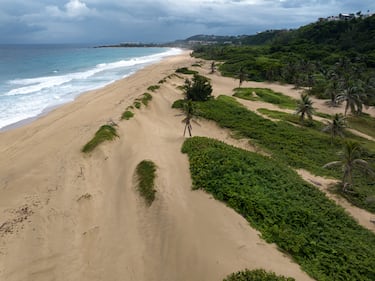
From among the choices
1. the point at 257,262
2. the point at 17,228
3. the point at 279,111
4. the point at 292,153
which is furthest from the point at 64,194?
the point at 279,111

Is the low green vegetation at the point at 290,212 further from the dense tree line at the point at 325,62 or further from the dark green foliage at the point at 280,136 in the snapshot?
the dense tree line at the point at 325,62

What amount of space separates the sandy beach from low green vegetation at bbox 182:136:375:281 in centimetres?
104

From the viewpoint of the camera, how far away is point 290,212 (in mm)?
21953

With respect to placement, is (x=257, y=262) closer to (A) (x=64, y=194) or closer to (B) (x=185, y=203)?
(B) (x=185, y=203)

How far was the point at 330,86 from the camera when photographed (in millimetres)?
69812

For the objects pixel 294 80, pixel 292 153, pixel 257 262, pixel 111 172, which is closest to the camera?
pixel 257 262

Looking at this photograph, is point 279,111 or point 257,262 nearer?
point 257,262

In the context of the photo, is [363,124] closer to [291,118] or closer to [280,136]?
[291,118]

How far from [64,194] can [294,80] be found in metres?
82.1

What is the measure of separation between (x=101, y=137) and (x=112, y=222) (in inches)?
585

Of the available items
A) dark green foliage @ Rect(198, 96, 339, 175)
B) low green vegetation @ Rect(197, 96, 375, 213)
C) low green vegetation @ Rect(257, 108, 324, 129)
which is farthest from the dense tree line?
dark green foliage @ Rect(198, 96, 339, 175)

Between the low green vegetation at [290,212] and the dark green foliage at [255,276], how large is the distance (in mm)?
2454

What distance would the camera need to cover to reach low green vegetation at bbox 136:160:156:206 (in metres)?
24.8

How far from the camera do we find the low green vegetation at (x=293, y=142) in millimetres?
31416
